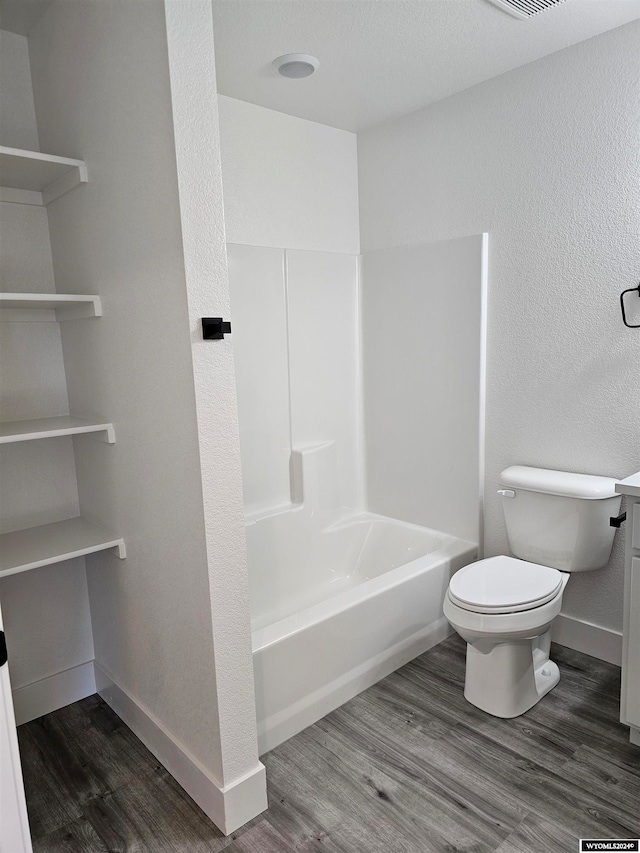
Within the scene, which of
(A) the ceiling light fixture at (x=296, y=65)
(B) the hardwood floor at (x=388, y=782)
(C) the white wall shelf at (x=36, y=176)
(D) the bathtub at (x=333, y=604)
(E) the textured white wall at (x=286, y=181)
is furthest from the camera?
(E) the textured white wall at (x=286, y=181)

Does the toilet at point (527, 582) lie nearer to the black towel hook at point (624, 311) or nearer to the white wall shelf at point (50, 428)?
the black towel hook at point (624, 311)

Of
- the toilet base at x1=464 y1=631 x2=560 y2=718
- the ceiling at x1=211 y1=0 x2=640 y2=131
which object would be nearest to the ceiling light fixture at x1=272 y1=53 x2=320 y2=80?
the ceiling at x1=211 y1=0 x2=640 y2=131

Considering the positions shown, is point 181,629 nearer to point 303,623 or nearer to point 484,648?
point 303,623

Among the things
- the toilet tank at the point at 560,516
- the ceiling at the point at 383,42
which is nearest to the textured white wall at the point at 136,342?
the ceiling at the point at 383,42

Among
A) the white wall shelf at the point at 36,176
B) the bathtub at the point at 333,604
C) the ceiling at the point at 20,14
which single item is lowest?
the bathtub at the point at 333,604

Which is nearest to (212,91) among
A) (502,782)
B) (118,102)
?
(118,102)

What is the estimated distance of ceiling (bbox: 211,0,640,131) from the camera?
1940 mm

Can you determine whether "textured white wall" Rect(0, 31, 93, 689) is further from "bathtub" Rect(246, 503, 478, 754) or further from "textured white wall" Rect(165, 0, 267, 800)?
"textured white wall" Rect(165, 0, 267, 800)

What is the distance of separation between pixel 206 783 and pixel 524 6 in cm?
261

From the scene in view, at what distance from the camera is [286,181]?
2.85 meters

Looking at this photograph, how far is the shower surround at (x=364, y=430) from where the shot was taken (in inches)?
106

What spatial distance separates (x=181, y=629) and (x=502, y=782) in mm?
1104

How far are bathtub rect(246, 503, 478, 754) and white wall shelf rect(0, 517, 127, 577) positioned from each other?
2.07 feet

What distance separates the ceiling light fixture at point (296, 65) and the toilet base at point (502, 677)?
2.21 m
